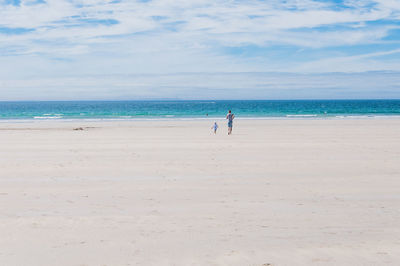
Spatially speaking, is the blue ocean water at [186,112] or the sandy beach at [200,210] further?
the blue ocean water at [186,112]

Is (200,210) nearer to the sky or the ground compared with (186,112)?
nearer to the ground

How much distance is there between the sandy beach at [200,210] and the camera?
4859 mm

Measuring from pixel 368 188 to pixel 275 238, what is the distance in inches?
152

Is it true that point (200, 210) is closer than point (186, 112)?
Yes

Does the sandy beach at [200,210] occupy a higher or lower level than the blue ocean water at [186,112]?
lower

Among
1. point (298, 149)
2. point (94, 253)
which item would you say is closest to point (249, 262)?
point (94, 253)

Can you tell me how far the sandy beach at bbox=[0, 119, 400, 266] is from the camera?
4.86 metres

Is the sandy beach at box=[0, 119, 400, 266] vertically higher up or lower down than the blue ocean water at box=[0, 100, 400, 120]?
lower down

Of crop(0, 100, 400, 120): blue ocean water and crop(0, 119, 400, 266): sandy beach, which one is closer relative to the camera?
crop(0, 119, 400, 266): sandy beach

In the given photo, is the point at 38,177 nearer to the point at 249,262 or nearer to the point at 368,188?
the point at 249,262

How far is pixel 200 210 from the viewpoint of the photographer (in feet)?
21.9

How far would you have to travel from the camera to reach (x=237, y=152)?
44.8ft

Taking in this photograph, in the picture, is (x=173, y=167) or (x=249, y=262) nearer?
(x=249, y=262)

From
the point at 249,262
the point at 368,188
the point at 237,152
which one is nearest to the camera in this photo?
the point at 249,262
